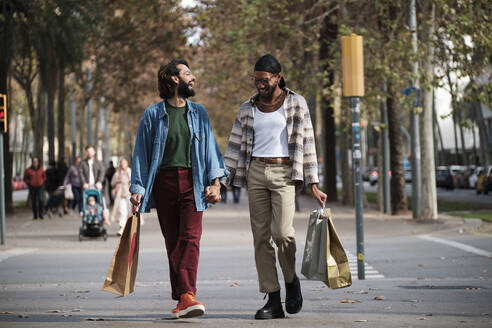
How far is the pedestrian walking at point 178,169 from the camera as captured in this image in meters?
7.35

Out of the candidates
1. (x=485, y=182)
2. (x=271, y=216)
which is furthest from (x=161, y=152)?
(x=485, y=182)

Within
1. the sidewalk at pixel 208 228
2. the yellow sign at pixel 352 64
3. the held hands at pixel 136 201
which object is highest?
the yellow sign at pixel 352 64

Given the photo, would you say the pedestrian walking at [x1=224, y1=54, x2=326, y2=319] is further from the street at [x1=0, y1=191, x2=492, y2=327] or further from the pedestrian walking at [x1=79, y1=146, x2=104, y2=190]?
the pedestrian walking at [x1=79, y1=146, x2=104, y2=190]

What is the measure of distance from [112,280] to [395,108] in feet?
68.4

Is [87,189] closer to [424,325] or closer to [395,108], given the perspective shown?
[395,108]

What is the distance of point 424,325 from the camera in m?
7.07

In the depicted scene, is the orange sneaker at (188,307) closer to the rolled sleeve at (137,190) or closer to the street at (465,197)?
the rolled sleeve at (137,190)

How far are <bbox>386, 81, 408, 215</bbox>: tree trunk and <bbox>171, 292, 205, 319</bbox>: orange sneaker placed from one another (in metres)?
20.0

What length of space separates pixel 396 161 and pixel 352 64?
16.4 meters

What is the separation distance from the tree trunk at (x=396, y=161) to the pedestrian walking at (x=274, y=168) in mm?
19580

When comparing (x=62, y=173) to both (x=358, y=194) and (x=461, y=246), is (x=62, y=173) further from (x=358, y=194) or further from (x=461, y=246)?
(x=358, y=194)

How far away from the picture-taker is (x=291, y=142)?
7508 millimetres

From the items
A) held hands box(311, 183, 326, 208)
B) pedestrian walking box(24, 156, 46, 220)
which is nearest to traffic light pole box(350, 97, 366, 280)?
held hands box(311, 183, 326, 208)

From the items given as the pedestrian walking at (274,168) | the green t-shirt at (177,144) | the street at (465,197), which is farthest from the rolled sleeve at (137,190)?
the street at (465,197)
